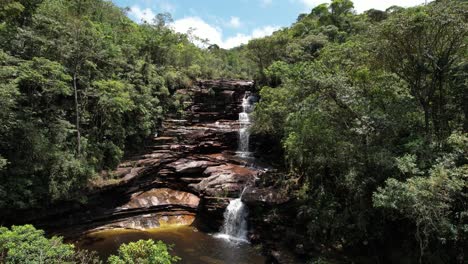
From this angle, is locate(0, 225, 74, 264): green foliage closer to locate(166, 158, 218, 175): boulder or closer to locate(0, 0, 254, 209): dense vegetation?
locate(0, 0, 254, 209): dense vegetation

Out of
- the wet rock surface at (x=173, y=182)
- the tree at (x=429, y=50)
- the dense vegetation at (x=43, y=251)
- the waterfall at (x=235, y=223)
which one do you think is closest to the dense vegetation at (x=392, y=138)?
the tree at (x=429, y=50)

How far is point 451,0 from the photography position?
11602 mm

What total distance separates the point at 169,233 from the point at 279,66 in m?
18.8

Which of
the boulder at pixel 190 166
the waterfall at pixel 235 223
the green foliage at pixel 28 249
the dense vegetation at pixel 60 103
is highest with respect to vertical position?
the dense vegetation at pixel 60 103

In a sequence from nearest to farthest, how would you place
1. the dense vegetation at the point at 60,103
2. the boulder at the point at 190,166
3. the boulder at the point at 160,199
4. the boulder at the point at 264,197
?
the dense vegetation at the point at 60,103 → the boulder at the point at 264,197 → the boulder at the point at 160,199 → the boulder at the point at 190,166

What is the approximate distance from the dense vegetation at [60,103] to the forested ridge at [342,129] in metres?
0.08

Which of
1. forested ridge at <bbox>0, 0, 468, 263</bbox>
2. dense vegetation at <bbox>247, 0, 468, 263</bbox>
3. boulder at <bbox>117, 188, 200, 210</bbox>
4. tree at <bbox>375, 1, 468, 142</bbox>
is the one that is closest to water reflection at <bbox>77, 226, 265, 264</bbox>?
boulder at <bbox>117, 188, 200, 210</bbox>

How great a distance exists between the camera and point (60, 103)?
759 inches

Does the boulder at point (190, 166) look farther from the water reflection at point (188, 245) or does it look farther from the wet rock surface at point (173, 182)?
the water reflection at point (188, 245)

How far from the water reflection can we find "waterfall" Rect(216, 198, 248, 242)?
78cm

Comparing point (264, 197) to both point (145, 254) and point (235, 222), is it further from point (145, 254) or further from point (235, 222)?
point (145, 254)

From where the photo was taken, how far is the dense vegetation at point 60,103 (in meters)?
15.0

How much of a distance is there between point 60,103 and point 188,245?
11.6m

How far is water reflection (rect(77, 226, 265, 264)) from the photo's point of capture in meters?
14.9
